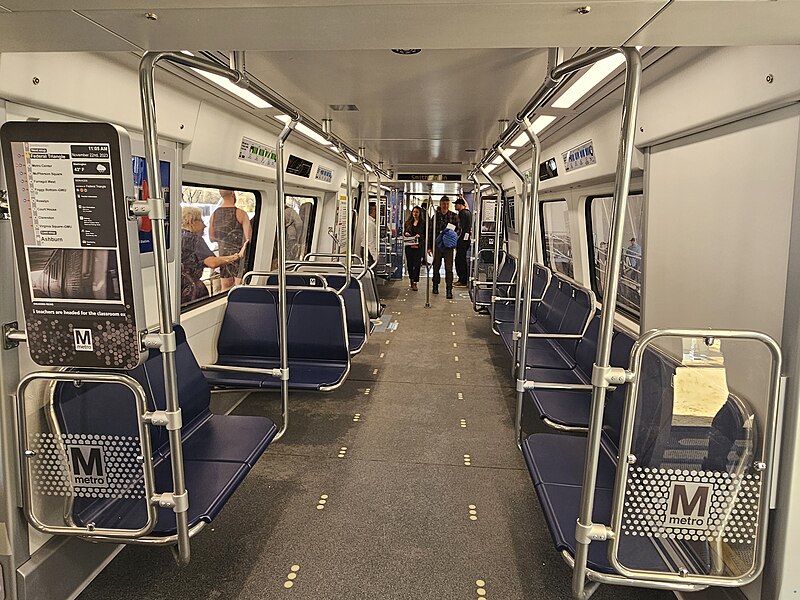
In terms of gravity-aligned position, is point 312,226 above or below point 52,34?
below

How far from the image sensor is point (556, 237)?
813cm

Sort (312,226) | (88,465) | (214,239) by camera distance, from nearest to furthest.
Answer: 1. (88,465)
2. (214,239)
3. (312,226)

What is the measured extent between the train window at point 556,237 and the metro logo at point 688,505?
18.9 ft

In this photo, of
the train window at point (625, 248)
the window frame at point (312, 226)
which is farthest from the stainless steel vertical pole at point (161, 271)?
the window frame at point (312, 226)

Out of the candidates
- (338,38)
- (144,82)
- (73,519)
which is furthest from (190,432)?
(338,38)

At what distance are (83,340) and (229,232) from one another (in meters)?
3.88

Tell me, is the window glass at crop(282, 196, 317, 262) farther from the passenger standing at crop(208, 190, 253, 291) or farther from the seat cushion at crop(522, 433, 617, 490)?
the seat cushion at crop(522, 433, 617, 490)

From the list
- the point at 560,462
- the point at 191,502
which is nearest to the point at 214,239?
the point at 191,502

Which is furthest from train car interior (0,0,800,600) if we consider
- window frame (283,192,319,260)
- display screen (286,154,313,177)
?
window frame (283,192,319,260)

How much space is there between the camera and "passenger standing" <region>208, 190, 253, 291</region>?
17.7ft

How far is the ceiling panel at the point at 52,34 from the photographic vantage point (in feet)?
5.07

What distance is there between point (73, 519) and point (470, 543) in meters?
1.85

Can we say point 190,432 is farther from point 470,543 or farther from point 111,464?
point 470,543

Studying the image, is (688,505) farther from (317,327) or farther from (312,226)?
(312,226)
